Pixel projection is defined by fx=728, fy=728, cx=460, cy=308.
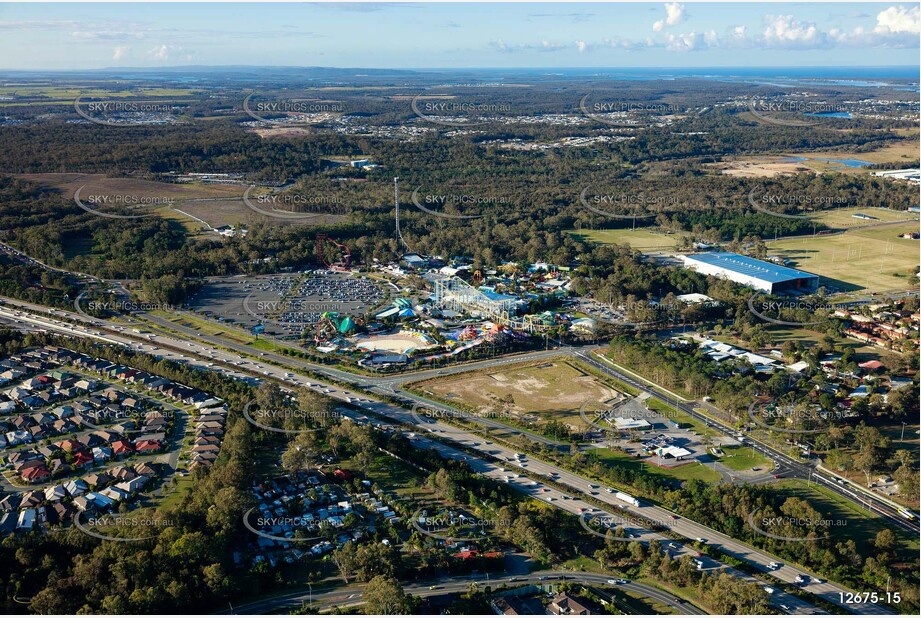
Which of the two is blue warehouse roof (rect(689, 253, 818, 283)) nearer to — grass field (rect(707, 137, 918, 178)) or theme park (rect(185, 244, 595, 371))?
theme park (rect(185, 244, 595, 371))

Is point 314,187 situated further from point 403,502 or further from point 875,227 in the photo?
point 403,502

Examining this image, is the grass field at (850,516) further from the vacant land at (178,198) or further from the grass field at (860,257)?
the vacant land at (178,198)

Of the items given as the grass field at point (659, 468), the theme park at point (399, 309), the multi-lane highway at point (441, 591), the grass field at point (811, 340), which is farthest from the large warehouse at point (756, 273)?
the multi-lane highway at point (441, 591)

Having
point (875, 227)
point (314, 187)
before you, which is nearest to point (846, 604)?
point (875, 227)

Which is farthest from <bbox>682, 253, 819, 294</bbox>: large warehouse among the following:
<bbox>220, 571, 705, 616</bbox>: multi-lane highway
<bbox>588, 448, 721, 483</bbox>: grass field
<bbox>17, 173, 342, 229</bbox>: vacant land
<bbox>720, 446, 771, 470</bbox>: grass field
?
<bbox>17, 173, 342, 229</bbox>: vacant land

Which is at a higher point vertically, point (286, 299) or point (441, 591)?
point (286, 299)

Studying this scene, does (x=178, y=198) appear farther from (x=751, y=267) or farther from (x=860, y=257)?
(x=860, y=257)

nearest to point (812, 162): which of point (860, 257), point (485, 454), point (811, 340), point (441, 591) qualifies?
point (860, 257)
